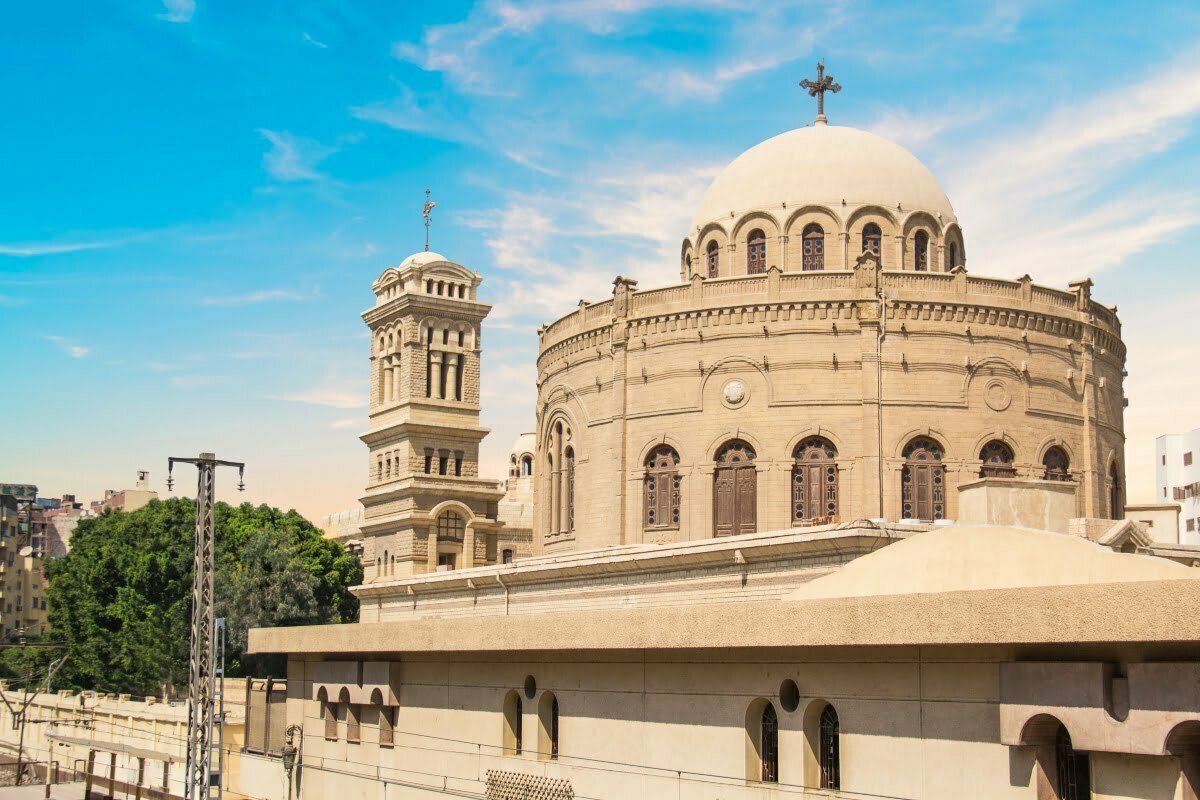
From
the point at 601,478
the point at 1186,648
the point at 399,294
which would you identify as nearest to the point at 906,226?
the point at 601,478

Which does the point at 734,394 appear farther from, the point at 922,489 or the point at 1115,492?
the point at 1115,492

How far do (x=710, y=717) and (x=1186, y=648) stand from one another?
→ 739 centimetres

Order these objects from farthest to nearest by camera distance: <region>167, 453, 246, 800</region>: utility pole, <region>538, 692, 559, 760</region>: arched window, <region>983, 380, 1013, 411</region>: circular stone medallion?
<region>983, 380, 1013, 411</region>: circular stone medallion, <region>167, 453, 246, 800</region>: utility pole, <region>538, 692, 559, 760</region>: arched window

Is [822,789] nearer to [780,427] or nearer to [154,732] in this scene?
[780,427]

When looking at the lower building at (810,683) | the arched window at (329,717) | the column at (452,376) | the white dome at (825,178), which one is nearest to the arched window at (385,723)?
the lower building at (810,683)

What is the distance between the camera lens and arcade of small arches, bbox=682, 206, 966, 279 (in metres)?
38.7

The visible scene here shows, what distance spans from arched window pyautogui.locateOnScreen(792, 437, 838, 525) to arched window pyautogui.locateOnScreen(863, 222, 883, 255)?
6835 mm

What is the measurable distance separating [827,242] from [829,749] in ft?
74.2

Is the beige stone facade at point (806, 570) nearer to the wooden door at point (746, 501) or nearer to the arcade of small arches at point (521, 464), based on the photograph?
the wooden door at point (746, 501)

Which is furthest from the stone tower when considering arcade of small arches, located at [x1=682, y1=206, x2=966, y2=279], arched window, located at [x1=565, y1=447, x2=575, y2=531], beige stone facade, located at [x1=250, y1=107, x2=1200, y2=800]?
arcade of small arches, located at [x1=682, y1=206, x2=966, y2=279]

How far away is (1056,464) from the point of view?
1420 inches

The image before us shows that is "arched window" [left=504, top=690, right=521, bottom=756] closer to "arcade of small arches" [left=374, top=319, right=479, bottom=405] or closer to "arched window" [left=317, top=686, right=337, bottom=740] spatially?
"arched window" [left=317, top=686, right=337, bottom=740]

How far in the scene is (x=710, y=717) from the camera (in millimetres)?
19641

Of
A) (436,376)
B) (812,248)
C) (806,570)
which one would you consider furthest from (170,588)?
(806,570)
